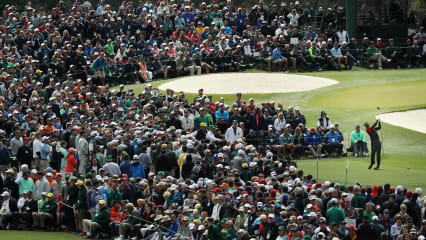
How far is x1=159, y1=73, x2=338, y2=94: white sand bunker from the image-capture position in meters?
40.4

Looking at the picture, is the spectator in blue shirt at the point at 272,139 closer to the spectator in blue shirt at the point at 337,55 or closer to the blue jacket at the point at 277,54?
the blue jacket at the point at 277,54

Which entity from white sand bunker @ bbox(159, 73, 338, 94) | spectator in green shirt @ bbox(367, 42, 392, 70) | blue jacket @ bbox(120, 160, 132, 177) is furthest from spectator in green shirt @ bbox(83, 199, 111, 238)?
spectator in green shirt @ bbox(367, 42, 392, 70)

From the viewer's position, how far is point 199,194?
75.7 ft

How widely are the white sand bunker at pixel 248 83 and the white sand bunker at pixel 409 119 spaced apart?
5.70 meters

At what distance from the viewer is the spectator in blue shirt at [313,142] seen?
103 feet

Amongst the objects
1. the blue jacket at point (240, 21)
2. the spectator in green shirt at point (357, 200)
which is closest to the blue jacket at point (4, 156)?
the spectator in green shirt at point (357, 200)

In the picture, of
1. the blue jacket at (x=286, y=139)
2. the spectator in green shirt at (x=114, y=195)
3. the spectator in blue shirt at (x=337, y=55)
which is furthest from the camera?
the spectator in blue shirt at (x=337, y=55)

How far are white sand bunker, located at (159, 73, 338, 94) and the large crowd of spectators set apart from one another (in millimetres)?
827

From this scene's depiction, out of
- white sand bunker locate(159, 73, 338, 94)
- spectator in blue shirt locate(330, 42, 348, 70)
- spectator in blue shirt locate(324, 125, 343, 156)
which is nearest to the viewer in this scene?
spectator in blue shirt locate(324, 125, 343, 156)

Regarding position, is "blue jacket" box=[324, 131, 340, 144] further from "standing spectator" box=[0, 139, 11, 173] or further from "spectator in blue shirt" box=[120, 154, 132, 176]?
"standing spectator" box=[0, 139, 11, 173]

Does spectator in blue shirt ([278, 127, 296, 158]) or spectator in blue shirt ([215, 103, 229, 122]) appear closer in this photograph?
spectator in blue shirt ([278, 127, 296, 158])

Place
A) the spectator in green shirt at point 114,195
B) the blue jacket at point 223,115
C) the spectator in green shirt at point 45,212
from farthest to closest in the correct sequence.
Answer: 1. the blue jacket at point 223,115
2. the spectator in green shirt at point 45,212
3. the spectator in green shirt at point 114,195

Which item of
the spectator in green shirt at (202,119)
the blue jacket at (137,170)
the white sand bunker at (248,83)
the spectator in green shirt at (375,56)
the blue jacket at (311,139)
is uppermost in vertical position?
the spectator in green shirt at (375,56)

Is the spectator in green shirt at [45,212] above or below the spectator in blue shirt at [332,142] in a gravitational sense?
below
